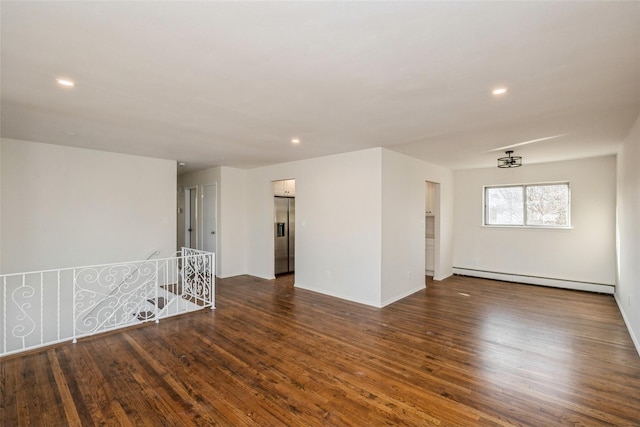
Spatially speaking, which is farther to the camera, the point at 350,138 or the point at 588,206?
the point at 588,206

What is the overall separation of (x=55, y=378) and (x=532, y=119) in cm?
532

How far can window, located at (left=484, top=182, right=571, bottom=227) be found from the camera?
19.5 feet

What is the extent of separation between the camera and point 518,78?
7.29ft

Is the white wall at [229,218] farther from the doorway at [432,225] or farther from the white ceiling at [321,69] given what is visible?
the doorway at [432,225]

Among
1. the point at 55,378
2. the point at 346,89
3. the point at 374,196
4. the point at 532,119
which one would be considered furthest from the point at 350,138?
the point at 55,378

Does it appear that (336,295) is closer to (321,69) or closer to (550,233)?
(321,69)

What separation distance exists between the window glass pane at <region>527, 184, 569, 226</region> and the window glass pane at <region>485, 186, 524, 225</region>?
178 millimetres

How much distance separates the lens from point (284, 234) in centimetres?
690

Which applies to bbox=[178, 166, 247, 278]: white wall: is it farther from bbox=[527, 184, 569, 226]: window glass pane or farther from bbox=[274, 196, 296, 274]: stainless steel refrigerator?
bbox=[527, 184, 569, 226]: window glass pane

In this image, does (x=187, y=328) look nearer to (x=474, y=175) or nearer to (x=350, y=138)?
(x=350, y=138)

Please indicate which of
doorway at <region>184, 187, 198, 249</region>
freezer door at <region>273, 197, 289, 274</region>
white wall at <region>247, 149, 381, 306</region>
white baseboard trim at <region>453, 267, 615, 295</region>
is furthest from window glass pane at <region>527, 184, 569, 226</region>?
doorway at <region>184, 187, 198, 249</region>

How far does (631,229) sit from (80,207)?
25.8 feet

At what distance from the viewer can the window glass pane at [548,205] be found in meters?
5.89

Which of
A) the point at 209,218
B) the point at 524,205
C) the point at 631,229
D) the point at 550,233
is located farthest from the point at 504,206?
the point at 209,218
